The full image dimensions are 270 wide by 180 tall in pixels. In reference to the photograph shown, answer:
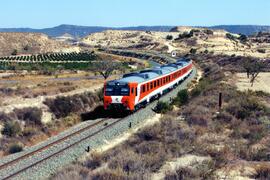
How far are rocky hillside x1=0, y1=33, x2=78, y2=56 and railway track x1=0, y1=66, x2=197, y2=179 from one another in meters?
103

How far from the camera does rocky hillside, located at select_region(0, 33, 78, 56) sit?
13227 centimetres

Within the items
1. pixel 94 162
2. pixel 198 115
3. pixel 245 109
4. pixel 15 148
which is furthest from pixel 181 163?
→ pixel 245 109

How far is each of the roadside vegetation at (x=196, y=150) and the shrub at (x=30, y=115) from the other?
10.3 metres

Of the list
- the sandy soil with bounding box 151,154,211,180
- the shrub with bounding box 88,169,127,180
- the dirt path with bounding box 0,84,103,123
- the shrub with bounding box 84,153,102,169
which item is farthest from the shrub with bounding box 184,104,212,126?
the shrub with bounding box 88,169,127,180

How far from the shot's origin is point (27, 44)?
139750 mm

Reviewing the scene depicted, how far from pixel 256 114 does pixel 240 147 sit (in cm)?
822

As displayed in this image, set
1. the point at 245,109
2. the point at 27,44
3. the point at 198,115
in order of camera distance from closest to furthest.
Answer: the point at 198,115 < the point at 245,109 < the point at 27,44

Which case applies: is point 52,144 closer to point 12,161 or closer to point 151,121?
point 12,161

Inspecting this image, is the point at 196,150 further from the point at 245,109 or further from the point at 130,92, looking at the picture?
the point at 130,92

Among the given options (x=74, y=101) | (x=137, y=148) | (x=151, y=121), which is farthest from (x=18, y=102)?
(x=137, y=148)

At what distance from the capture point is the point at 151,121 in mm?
30688

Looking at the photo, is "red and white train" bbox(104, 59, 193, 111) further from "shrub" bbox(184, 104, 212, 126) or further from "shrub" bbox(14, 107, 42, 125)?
"shrub" bbox(14, 107, 42, 125)

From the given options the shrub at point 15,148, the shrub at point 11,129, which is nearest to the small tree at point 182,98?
the shrub at point 11,129

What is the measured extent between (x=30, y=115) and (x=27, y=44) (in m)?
113
